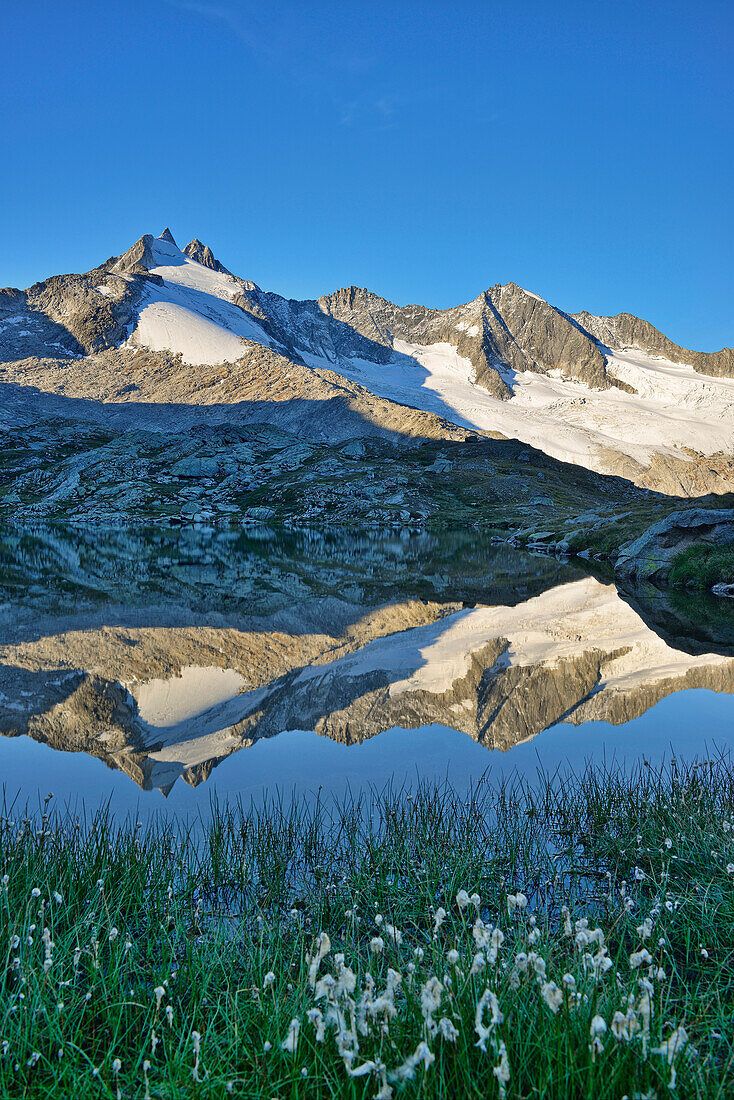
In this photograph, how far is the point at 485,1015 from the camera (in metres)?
4.97

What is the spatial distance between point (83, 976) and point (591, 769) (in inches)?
381

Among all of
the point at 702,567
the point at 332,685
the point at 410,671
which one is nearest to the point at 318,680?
the point at 332,685

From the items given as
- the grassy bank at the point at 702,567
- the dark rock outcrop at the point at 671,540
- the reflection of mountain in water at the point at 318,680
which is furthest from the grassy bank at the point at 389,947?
the dark rock outcrop at the point at 671,540

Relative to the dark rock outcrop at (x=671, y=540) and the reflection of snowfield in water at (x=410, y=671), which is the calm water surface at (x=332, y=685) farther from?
the dark rock outcrop at (x=671, y=540)

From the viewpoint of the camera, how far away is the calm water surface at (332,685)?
44.3 ft

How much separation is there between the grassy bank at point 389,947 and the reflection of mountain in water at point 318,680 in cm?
415

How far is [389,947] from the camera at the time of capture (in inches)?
274

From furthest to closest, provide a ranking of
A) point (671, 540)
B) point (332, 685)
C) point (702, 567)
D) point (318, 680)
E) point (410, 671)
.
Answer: point (671, 540) → point (702, 567) → point (410, 671) → point (318, 680) → point (332, 685)

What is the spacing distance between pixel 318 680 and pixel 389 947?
14.3m

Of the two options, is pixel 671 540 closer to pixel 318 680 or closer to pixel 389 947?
pixel 318 680

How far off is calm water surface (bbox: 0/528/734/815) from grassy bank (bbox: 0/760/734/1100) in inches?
80.7

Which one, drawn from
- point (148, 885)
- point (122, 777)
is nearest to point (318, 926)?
point (148, 885)

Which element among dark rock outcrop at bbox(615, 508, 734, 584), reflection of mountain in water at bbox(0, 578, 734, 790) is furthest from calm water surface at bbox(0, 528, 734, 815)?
dark rock outcrop at bbox(615, 508, 734, 584)

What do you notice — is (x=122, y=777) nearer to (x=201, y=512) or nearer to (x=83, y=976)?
(x=83, y=976)
